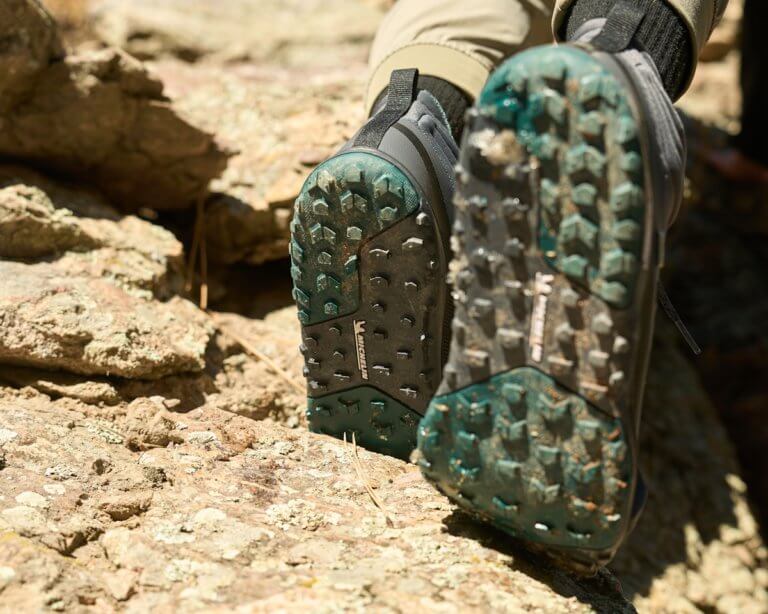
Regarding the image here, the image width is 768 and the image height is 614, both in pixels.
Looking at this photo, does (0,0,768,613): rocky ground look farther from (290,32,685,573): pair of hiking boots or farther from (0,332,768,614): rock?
(290,32,685,573): pair of hiking boots

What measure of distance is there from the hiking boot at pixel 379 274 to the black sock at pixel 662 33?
258 mm

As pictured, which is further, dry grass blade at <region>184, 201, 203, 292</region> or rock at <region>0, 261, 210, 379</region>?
dry grass blade at <region>184, 201, 203, 292</region>

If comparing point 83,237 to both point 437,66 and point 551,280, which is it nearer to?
point 437,66

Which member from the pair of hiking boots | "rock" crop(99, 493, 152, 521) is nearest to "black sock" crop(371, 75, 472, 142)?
the pair of hiking boots

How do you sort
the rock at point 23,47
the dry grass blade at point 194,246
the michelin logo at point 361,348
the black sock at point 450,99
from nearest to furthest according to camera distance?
the michelin logo at point 361,348 < the black sock at point 450,99 < the rock at point 23,47 < the dry grass blade at point 194,246

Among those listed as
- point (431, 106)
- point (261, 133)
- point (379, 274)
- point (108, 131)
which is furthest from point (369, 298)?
point (261, 133)

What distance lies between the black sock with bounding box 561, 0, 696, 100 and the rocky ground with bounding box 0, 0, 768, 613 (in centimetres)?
65

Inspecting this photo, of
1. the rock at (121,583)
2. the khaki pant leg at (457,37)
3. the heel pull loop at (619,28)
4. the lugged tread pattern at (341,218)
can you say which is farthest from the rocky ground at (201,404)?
the heel pull loop at (619,28)

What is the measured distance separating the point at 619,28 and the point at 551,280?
0.35 metres

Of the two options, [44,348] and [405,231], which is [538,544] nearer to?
[405,231]

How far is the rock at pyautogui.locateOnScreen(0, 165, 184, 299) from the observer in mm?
1565

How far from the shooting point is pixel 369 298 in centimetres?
128

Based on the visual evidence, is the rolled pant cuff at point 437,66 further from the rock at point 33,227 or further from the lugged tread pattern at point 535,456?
the lugged tread pattern at point 535,456

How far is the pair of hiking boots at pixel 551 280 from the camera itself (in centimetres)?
93
